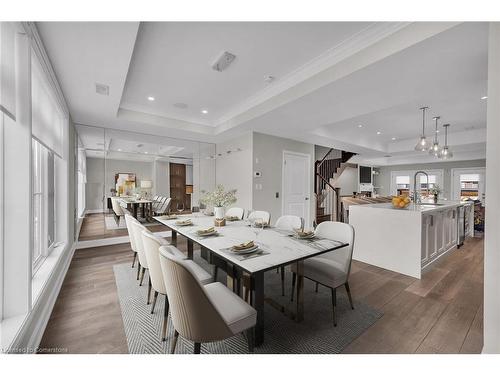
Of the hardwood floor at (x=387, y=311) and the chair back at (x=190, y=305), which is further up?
the chair back at (x=190, y=305)

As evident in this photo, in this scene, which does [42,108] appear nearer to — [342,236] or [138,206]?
[138,206]

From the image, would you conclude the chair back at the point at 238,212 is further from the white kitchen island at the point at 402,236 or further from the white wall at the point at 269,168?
the white kitchen island at the point at 402,236

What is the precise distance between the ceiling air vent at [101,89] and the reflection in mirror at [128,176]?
1.81 metres

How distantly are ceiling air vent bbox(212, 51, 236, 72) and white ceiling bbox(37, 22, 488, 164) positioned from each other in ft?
0.19

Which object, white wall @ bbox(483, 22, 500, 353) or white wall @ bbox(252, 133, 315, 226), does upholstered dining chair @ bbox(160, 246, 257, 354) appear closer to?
white wall @ bbox(483, 22, 500, 353)

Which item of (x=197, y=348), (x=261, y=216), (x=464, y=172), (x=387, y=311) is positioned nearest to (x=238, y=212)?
(x=261, y=216)

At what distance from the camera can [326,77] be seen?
2.38 metres

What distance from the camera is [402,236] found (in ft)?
9.52

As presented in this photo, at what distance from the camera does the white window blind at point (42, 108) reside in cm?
191

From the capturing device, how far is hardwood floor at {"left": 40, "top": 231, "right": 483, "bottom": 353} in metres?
1.59

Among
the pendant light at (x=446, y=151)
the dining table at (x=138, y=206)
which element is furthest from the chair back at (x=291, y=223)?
the pendant light at (x=446, y=151)

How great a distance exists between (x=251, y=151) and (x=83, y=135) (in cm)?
356
